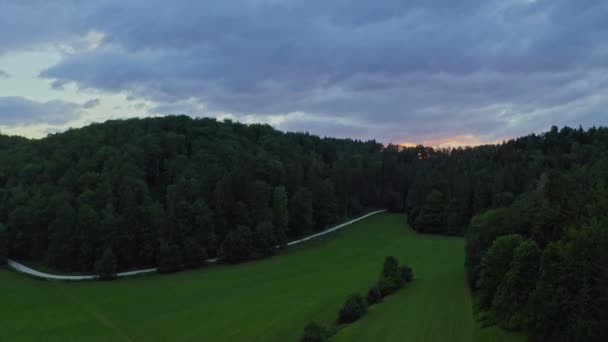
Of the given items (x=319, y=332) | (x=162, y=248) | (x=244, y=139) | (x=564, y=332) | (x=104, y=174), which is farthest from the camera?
(x=244, y=139)

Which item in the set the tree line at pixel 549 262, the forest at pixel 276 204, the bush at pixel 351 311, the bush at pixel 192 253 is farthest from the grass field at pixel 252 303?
the forest at pixel 276 204

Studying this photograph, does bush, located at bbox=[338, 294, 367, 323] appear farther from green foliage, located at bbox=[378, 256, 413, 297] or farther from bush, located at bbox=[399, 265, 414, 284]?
bush, located at bbox=[399, 265, 414, 284]

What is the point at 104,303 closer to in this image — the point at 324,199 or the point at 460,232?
the point at 324,199

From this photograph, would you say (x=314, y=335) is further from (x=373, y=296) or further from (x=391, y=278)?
(x=391, y=278)

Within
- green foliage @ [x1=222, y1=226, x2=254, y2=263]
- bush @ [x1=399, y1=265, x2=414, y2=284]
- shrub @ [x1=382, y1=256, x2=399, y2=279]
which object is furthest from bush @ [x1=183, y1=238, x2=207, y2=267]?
bush @ [x1=399, y1=265, x2=414, y2=284]

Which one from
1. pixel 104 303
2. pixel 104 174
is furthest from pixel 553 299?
pixel 104 174

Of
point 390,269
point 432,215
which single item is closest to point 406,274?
point 390,269

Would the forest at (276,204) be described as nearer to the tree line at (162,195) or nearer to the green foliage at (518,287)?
the green foliage at (518,287)
